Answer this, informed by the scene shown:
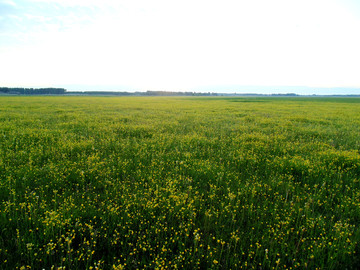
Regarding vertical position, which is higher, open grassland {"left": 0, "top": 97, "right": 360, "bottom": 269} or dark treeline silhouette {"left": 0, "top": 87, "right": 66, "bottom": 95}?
dark treeline silhouette {"left": 0, "top": 87, "right": 66, "bottom": 95}

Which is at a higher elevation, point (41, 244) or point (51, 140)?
point (51, 140)

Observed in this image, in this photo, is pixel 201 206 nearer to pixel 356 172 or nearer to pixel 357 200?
pixel 357 200

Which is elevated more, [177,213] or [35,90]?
[35,90]

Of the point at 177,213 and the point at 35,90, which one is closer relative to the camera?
the point at 177,213

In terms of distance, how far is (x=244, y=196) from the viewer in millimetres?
4180

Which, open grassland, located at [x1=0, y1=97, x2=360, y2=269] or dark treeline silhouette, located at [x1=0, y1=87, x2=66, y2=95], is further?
dark treeline silhouette, located at [x1=0, y1=87, x2=66, y2=95]

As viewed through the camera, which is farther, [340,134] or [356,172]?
[340,134]

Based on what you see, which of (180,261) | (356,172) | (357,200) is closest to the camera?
(180,261)

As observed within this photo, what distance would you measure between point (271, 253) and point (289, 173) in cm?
316

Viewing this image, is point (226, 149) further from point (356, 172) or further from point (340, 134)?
point (340, 134)

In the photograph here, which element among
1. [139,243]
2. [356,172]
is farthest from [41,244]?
[356,172]

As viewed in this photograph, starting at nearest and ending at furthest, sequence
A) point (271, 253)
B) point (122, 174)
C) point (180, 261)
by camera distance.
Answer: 1. point (180, 261)
2. point (271, 253)
3. point (122, 174)

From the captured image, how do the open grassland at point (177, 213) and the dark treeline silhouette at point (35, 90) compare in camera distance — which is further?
the dark treeline silhouette at point (35, 90)

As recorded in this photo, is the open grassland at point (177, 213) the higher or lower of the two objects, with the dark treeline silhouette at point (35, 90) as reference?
lower
